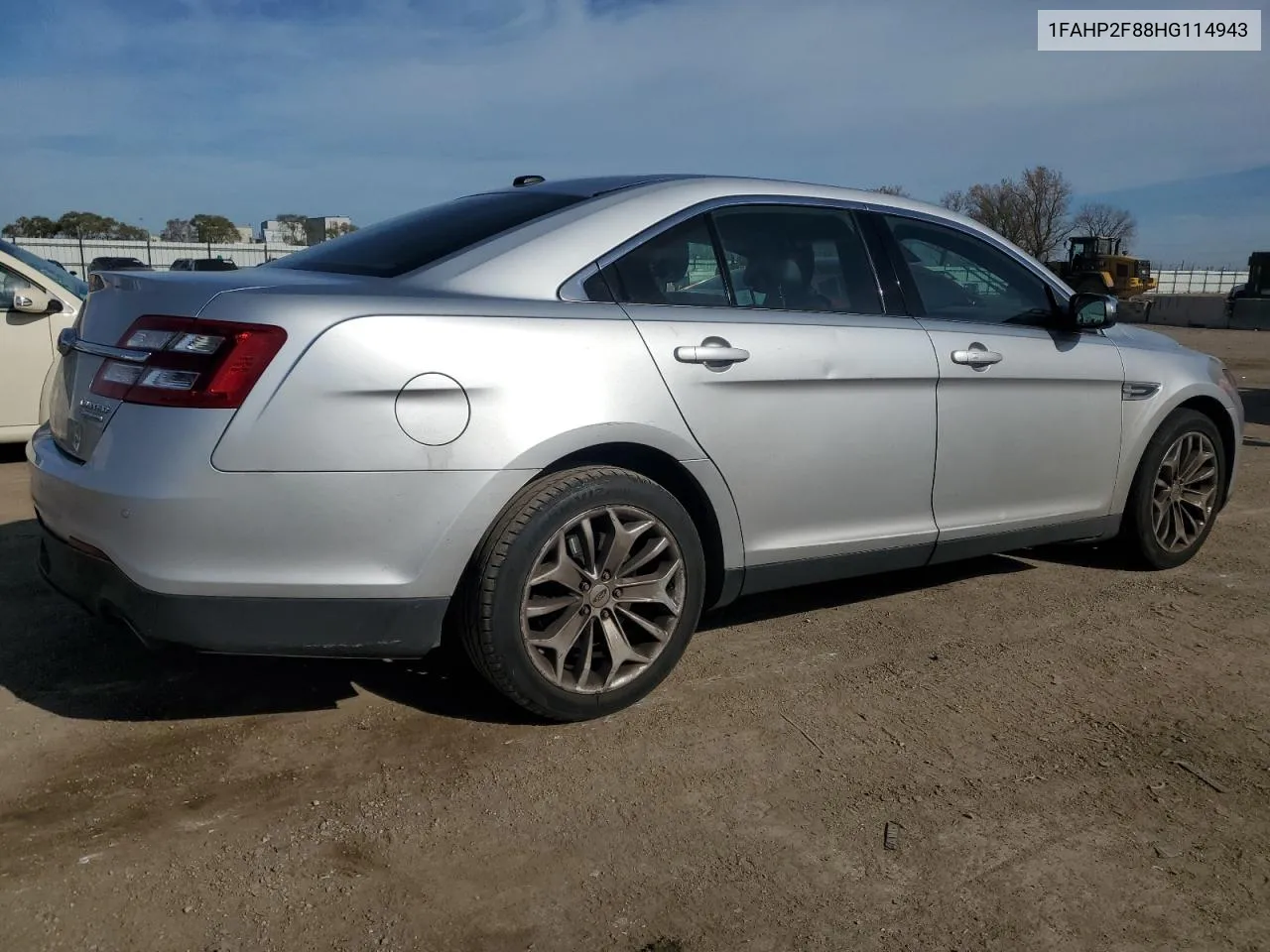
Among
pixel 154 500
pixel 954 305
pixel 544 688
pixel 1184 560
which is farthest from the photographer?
pixel 1184 560

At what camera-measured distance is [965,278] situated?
13.9 feet

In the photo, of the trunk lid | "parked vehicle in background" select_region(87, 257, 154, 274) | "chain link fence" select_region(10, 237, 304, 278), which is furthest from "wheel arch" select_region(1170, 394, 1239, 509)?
"chain link fence" select_region(10, 237, 304, 278)

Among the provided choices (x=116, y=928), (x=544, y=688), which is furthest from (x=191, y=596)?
(x=544, y=688)

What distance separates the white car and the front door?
5701mm

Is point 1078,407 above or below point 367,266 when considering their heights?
below

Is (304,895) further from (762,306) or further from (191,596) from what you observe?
(762,306)

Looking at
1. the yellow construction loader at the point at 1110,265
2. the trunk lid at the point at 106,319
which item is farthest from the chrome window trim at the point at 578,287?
the yellow construction loader at the point at 1110,265

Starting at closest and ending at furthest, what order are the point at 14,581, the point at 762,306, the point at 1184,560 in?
the point at 762,306 → the point at 14,581 → the point at 1184,560

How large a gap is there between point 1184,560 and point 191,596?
431 cm

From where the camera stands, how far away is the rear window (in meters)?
3.24

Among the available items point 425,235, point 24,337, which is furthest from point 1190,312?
point 425,235

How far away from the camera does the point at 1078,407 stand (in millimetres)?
4352

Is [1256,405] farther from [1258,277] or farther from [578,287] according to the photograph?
[1258,277]

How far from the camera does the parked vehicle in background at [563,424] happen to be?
267cm
